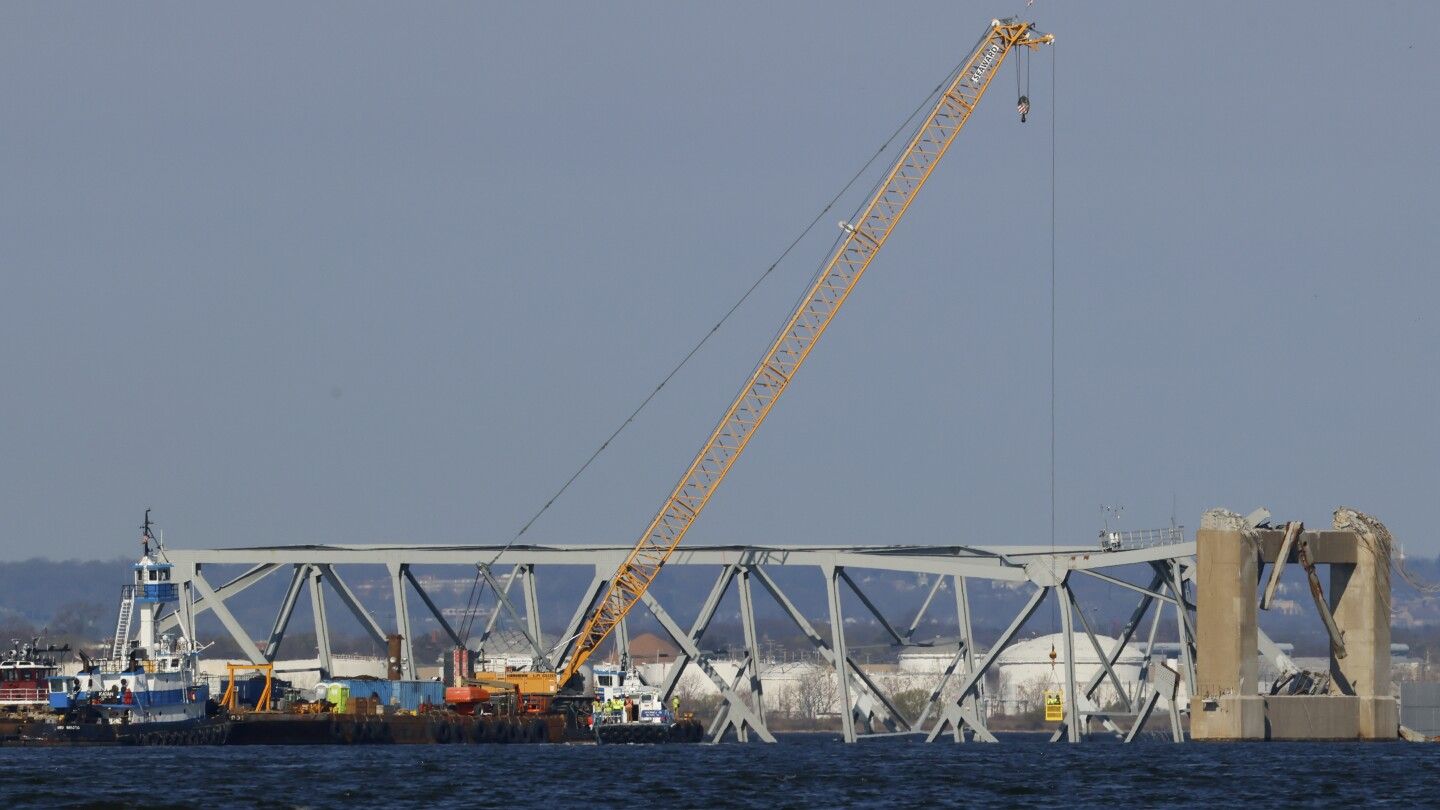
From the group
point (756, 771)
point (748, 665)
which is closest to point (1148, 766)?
point (756, 771)

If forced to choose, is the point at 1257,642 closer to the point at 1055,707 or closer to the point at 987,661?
the point at 987,661

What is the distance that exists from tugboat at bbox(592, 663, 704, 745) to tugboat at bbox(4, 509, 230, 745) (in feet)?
73.1

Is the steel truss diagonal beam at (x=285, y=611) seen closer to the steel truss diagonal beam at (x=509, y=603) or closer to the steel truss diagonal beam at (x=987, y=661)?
the steel truss diagonal beam at (x=509, y=603)

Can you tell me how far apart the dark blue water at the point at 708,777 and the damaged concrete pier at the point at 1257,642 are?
1877 millimetres

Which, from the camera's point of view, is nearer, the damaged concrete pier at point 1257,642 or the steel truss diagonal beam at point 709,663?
the damaged concrete pier at point 1257,642

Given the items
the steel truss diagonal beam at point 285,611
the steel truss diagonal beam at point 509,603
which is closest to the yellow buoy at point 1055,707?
the steel truss diagonal beam at point 509,603

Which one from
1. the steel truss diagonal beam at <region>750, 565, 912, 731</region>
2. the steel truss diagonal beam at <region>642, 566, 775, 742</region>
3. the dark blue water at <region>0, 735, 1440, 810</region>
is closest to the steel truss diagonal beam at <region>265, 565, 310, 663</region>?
the dark blue water at <region>0, 735, 1440, 810</region>

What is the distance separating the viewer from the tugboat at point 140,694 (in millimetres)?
Result: 128625

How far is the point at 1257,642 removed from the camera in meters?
133

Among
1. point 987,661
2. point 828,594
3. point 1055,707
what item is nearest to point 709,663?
point 828,594

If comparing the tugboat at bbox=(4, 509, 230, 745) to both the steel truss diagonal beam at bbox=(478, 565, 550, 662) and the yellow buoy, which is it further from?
the yellow buoy

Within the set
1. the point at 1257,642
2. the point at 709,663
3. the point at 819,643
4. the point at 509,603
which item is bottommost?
the point at 709,663

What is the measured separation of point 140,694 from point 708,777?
4317 cm

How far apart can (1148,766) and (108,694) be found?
185 ft
